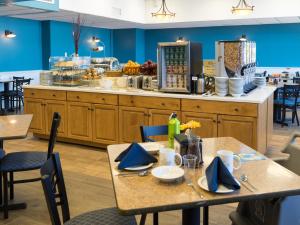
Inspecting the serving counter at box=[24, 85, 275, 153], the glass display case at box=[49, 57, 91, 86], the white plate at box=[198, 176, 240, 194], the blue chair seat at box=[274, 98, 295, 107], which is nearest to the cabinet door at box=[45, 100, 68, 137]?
the serving counter at box=[24, 85, 275, 153]

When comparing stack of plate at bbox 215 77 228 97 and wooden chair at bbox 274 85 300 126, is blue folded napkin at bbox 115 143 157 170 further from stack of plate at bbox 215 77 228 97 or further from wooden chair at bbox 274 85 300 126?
wooden chair at bbox 274 85 300 126

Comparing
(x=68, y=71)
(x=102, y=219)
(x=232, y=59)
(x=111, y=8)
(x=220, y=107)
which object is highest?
(x=111, y=8)

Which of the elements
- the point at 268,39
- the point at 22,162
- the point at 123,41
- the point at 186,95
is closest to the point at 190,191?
the point at 22,162

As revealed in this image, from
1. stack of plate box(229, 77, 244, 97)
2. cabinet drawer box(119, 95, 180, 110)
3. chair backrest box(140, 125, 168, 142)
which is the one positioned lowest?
chair backrest box(140, 125, 168, 142)

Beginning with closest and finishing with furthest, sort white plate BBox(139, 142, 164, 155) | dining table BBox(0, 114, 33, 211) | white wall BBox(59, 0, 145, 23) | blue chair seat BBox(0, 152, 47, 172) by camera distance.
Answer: white plate BBox(139, 142, 164, 155), dining table BBox(0, 114, 33, 211), blue chair seat BBox(0, 152, 47, 172), white wall BBox(59, 0, 145, 23)

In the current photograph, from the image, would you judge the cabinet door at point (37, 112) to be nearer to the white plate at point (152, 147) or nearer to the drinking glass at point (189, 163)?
the white plate at point (152, 147)

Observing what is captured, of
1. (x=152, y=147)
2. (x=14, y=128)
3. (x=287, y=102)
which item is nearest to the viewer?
(x=152, y=147)

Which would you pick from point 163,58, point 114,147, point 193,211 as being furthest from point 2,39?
point 193,211

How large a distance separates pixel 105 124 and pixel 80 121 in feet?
1.47

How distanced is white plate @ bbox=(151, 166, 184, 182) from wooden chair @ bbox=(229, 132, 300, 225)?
57cm

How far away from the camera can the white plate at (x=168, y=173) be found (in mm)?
1776

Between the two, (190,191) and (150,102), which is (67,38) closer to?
(150,102)

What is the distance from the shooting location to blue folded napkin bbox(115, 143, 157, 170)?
1978 mm

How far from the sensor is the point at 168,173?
1843 mm
